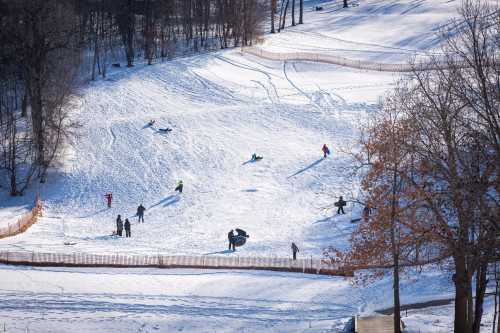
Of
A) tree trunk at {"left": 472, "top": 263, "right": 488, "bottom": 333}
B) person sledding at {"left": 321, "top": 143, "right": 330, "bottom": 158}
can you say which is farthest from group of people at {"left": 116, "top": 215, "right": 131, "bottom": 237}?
tree trunk at {"left": 472, "top": 263, "right": 488, "bottom": 333}

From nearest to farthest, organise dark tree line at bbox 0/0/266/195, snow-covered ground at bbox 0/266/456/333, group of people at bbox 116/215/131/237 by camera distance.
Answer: snow-covered ground at bbox 0/266/456/333 < group of people at bbox 116/215/131/237 < dark tree line at bbox 0/0/266/195

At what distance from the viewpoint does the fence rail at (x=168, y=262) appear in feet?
103

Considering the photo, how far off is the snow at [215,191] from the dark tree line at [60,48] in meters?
2.45

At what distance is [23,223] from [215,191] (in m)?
12.2

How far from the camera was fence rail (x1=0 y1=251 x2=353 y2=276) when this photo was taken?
31391mm

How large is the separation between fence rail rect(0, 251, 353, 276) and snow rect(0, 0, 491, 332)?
2.07 feet

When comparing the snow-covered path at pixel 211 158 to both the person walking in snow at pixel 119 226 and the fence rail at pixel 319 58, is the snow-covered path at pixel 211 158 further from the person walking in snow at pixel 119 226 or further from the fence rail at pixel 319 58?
the fence rail at pixel 319 58

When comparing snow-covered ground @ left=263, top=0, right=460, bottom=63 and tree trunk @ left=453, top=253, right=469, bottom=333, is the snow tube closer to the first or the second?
tree trunk @ left=453, top=253, right=469, bottom=333

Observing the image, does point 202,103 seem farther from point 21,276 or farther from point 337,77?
point 21,276

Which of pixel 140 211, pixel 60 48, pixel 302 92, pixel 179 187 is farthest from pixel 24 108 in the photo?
pixel 302 92

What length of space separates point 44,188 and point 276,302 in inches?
1002

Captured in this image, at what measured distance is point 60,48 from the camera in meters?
55.8

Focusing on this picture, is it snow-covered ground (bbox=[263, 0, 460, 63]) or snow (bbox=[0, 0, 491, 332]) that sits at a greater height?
snow-covered ground (bbox=[263, 0, 460, 63])

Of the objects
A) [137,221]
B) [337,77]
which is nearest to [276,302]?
[137,221]
